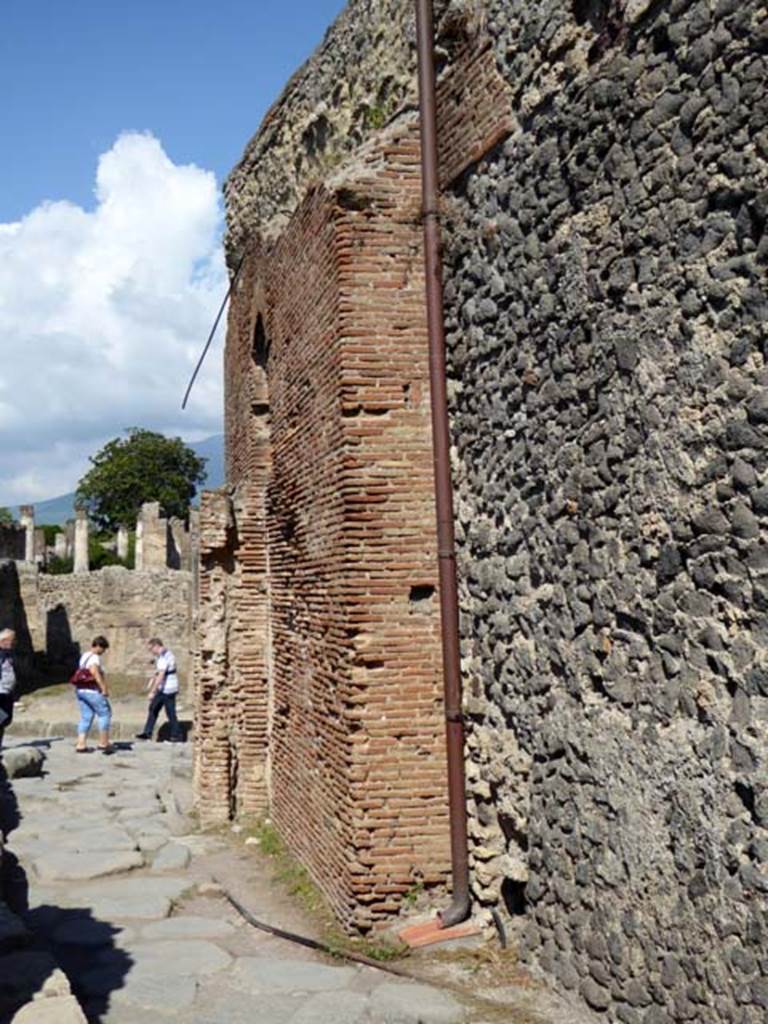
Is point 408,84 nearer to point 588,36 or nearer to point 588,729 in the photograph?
point 588,36

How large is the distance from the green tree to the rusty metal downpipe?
52823 millimetres

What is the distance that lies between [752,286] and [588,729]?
212cm

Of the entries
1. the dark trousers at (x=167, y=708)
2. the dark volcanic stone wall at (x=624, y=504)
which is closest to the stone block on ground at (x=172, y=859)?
the dark volcanic stone wall at (x=624, y=504)

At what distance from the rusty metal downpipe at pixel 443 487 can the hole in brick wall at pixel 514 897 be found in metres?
0.34

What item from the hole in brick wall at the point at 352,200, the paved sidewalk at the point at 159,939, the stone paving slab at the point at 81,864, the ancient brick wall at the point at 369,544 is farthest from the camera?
the stone paving slab at the point at 81,864

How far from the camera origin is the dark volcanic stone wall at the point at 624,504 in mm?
3977

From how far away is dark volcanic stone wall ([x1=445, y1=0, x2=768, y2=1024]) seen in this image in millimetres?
3977

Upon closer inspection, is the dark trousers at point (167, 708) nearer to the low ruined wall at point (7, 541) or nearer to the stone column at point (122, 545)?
the low ruined wall at point (7, 541)

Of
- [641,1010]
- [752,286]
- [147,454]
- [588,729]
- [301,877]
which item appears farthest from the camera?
[147,454]

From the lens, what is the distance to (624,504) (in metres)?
4.67

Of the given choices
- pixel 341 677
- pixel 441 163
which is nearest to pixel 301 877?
pixel 341 677

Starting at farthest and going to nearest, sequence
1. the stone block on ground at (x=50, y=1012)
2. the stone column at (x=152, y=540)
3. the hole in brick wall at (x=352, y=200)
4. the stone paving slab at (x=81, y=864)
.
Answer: the stone column at (x=152, y=540) < the stone paving slab at (x=81, y=864) < the hole in brick wall at (x=352, y=200) < the stone block on ground at (x=50, y=1012)

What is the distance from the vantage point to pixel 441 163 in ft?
21.4

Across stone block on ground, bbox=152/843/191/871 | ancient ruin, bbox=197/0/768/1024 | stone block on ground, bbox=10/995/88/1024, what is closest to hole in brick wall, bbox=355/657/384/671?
ancient ruin, bbox=197/0/768/1024
